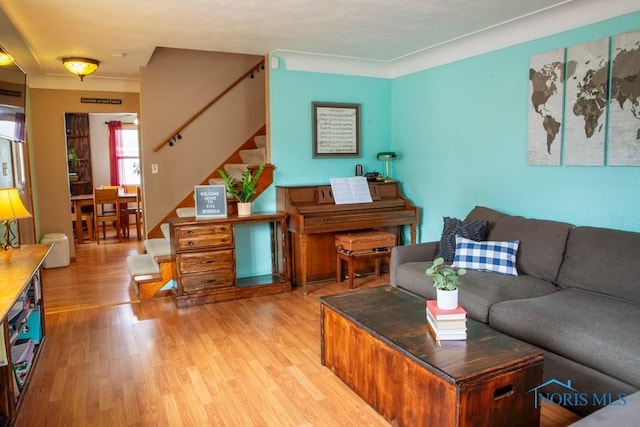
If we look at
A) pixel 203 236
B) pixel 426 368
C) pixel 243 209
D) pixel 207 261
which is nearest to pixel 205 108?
pixel 243 209

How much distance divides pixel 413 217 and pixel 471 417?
3127 mm

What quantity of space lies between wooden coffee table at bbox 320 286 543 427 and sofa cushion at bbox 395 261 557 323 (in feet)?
1.39

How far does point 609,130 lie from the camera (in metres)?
3.11

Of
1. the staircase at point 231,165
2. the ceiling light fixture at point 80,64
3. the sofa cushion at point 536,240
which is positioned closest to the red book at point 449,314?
the sofa cushion at point 536,240

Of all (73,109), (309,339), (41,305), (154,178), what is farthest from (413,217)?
(73,109)

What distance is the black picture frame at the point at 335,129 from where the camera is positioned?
16.0 feet

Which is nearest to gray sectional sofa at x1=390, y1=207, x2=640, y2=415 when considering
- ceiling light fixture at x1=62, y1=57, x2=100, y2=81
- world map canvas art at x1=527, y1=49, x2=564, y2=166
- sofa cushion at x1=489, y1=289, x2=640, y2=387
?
sofa cushion at x1=489, y1=289, x2=640, y2=387

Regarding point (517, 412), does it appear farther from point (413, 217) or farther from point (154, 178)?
point (154, 178)

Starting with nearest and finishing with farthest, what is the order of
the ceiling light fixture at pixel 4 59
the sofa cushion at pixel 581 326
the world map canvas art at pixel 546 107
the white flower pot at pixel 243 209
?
the sofa cushion at pixel 581 326 → the ceiling light fixture at pixel 4 59 → the world map canvas art at pixel 546 107 → the white flower pot at pixel 243 209

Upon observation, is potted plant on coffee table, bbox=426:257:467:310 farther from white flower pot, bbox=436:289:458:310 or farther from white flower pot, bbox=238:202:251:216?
white flower pot, bbox=238:202:251:216

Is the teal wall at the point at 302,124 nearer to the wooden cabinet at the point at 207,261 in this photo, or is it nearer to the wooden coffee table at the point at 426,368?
the wooden cabinet at the point at 207,261

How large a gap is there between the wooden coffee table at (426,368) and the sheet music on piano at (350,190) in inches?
82.1

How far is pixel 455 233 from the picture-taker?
3715mm

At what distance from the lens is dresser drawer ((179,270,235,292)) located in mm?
4086
